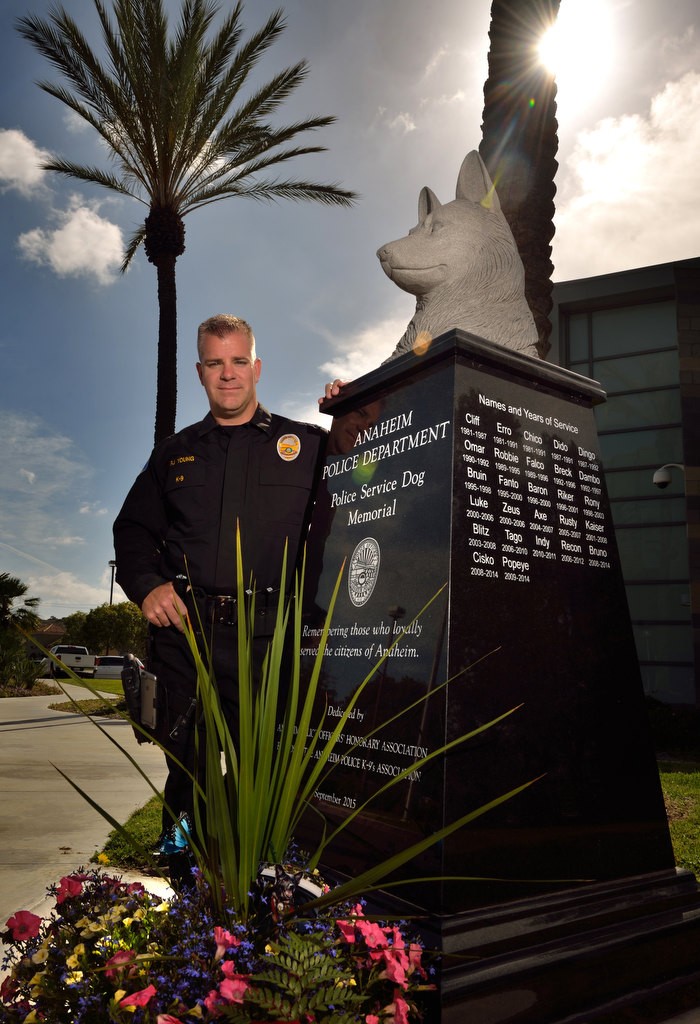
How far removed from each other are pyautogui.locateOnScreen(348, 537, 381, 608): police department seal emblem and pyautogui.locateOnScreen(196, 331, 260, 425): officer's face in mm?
824

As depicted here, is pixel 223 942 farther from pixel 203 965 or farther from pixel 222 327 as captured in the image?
pixel 222 327

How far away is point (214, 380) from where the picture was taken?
10.1 feet

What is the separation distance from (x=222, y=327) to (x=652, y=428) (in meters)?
16.6

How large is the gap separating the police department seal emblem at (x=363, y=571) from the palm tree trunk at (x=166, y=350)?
10.3m

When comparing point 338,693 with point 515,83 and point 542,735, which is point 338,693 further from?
point 515,83

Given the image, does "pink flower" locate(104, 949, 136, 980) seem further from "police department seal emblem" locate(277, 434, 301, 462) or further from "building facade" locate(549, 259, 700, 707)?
"building facade" locate(549, 259, 700, 707)

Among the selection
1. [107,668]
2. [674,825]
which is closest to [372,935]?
[674,825]

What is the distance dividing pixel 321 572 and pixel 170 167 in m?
12.0

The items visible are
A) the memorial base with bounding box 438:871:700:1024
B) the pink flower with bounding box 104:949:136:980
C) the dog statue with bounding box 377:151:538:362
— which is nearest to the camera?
the pink flower with bounding box 104:949:136:980

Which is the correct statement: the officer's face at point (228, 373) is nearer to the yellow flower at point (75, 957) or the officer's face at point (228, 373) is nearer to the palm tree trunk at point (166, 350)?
the yellow flower at point (75, 957)

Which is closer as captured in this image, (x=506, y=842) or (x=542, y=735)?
(x=506, y=842)

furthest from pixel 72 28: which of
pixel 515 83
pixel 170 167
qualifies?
pixel 515 83

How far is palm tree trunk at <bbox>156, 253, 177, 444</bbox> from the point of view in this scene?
12.7 meters

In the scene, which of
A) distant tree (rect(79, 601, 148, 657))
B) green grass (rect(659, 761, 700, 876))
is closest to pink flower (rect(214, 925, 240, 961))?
green grass (rect(659, 761, 700, 876))
